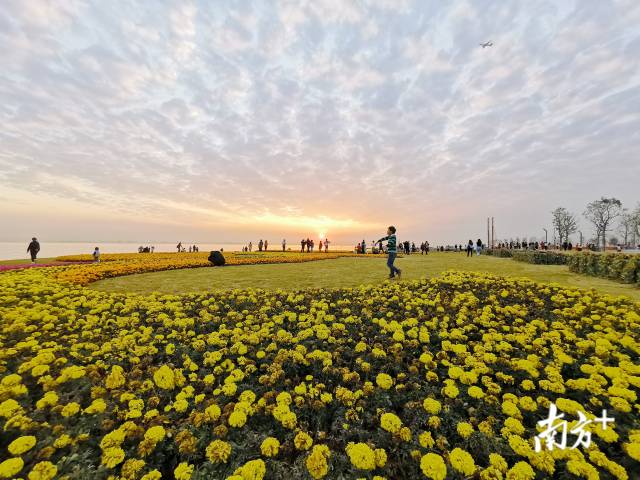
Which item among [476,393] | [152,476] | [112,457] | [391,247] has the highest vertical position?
[391,247]

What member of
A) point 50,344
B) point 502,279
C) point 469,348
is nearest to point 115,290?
point 50,344

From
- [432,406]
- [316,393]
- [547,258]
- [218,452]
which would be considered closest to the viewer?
[218,452]

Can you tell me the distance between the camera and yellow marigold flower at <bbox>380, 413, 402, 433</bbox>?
10.3ft

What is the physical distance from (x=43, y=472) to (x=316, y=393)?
2742mm

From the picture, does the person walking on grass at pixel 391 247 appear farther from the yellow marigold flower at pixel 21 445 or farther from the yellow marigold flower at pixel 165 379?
the yellow marigold flower at pixel 21 445

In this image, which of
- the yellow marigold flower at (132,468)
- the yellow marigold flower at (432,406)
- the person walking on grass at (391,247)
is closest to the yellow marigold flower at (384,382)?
the yellow marigold flower at (432,406)

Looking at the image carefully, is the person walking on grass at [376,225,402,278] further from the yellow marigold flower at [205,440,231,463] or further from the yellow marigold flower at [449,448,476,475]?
the yellow marigold flower at [205,440,231,463]

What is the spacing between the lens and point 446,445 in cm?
305

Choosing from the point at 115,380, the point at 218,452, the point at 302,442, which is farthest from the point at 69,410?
the point at 302,442

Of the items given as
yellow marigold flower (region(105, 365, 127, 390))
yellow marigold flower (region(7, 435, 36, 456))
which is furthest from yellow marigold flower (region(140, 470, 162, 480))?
yellow marigold flower (region(105, 365, 127, 390))

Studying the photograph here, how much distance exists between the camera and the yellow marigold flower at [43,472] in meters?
2.48

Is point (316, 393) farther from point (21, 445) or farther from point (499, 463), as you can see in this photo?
point (21, 445)

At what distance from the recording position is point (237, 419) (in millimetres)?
3258

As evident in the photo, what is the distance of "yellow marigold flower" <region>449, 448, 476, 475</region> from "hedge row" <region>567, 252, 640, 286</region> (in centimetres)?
1248
